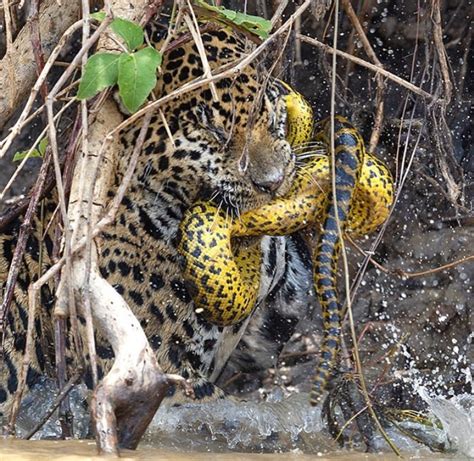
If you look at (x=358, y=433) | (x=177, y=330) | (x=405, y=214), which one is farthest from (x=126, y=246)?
(x=405, y=214)

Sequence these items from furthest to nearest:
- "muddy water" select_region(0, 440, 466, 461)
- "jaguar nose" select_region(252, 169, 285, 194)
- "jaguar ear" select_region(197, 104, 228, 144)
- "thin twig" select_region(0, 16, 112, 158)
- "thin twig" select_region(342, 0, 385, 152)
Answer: "thin twig" select_region(342, 0, 385, 152), "jaguar ear" select_region(197, 104, 228, 144), "jaguar nose" select_region(252, 169, 285, 194), "thin twig" select_region(0, 16, 112, 158), "muddy water" select_region(0, 440, 466, 461)

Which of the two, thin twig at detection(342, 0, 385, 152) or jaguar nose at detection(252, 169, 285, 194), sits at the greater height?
thin twig at detection(342, 0, 385, 152)

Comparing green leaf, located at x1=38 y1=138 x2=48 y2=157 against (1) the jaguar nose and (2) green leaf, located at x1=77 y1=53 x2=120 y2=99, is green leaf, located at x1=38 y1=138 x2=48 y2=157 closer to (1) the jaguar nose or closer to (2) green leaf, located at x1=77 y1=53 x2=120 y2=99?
(2) green leaf, located at x1=77 y1=53 x2=120 y2=99

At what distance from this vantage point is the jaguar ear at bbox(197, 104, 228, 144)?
4.99 metres

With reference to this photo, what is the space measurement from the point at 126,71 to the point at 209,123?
0.89 meters

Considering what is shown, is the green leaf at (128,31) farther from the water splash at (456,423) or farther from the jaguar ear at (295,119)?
the water splash at (456,423)

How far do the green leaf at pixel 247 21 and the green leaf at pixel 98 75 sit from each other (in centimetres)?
44

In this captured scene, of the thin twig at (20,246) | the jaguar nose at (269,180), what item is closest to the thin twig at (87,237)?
the thin twig at (20,246)

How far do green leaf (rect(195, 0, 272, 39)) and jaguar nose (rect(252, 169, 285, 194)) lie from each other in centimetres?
63

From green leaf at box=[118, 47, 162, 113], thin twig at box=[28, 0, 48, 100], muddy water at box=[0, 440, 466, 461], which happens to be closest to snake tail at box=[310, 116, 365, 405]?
muddy water at box=[0, 440, 466, 461]

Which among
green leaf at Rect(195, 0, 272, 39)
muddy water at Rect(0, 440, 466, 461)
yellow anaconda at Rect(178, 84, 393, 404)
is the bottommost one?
muddy water at Rect(0, 440, 466, 461)

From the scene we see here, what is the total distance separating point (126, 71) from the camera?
415cm

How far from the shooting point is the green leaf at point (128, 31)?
163 inches

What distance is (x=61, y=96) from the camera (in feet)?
15.1
